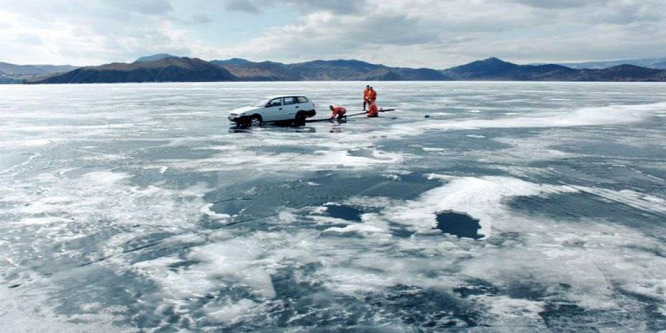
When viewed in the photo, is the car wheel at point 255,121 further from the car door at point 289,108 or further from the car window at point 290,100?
the car window at point 290,100

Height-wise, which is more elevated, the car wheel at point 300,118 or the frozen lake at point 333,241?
the car wheel at point 300,118

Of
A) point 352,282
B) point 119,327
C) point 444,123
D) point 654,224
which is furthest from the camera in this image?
point 444,123

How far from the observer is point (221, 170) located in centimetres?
1384

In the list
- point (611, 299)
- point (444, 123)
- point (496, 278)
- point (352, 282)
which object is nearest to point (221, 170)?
point (352, 282)

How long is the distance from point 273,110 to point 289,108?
982 millimetres

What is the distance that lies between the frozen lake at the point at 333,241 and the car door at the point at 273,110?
8664 millimetres

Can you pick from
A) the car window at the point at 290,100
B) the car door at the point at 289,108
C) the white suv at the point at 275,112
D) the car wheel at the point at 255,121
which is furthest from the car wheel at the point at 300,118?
the car wheel at the point at 255,121

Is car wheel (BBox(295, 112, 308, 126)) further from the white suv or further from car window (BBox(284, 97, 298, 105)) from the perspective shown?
car window (BBox(284, 97, 298, 105))

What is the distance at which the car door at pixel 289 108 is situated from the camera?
25.8 metres

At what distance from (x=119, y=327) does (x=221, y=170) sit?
8830 millimetres

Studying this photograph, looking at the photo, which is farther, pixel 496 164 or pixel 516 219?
pixel 496 164

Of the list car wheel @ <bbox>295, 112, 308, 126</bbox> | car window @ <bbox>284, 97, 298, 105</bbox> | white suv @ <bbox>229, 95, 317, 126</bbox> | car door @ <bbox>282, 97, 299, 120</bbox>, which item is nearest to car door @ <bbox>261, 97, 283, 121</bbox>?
white suv @ <bbox>229, 95, 317, 126</bbox>

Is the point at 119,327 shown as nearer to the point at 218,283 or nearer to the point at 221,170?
the point at 218,283

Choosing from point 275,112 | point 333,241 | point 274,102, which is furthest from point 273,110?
point 333,241
